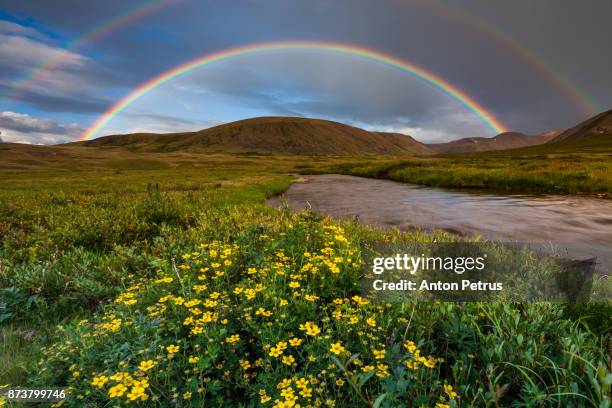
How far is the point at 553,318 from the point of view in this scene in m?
4.00

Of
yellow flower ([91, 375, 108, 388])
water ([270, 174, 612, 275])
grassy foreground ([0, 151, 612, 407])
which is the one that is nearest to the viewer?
yellow flower ([91, 375, 108, 388])

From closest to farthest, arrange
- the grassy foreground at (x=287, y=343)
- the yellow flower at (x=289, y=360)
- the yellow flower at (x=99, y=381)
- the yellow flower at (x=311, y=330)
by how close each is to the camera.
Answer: the yellow flower at (x=99, y=381)
the grassy foreground at (x=287, y=343)
the yellow flower at (x=289, y=360)
the yellow flower at (x=311, y=330)

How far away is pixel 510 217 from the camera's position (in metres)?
16.1

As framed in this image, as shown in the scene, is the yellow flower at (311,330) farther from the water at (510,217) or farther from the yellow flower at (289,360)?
the water at (510,217)

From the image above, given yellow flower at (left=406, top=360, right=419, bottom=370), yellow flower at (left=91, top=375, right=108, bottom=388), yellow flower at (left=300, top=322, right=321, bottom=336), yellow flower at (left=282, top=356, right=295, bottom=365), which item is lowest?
yellow flower at (left=91, top=375, right=108, bottom=388)

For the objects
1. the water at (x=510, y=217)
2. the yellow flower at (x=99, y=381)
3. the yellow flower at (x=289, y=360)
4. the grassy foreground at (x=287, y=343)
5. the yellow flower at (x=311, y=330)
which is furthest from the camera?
the water at (x=510, y=217)

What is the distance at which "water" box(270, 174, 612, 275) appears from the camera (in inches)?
464

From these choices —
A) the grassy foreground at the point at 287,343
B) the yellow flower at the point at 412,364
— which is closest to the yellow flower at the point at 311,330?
the grassy foreground at the point at 287,343

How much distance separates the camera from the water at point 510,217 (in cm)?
1177

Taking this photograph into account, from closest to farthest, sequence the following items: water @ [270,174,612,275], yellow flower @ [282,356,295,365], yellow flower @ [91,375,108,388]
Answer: yellow flower @ [91,375,108,388] → yellow flower @ [282,356,295,365] → water @ [270,174,612,275]

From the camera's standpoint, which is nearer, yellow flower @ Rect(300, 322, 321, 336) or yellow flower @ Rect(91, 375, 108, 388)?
yellow flower @ Rect(91, 375, 108, 388)

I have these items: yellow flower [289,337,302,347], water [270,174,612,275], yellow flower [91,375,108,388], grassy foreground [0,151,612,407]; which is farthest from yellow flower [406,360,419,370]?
water [270,174,612,275]

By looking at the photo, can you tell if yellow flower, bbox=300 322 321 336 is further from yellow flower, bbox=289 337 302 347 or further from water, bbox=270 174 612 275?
water, bbox=270 174 612 275

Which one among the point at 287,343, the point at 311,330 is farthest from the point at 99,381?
the point at 311,330
